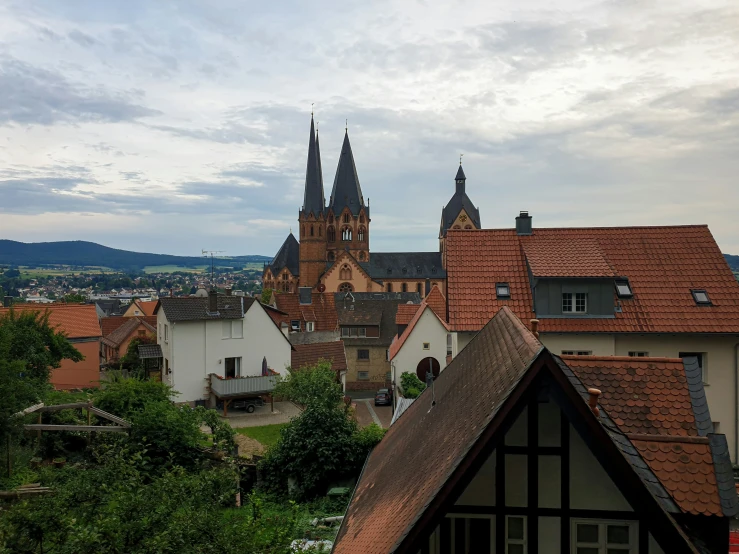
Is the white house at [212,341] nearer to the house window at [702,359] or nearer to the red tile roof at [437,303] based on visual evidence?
the red tile roof at [437,303]

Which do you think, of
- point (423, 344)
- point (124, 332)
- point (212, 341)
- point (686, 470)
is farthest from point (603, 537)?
point (124, 332)

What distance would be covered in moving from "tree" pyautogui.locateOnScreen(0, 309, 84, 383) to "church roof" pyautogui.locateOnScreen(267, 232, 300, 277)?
6979 cm

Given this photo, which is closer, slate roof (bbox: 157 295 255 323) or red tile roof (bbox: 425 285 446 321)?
slate roof (bbox: 157 295 255 323)

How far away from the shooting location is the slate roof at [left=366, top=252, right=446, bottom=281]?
102m

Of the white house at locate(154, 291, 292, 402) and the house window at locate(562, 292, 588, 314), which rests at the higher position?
the house window at locate(562, 292, 588, 314)

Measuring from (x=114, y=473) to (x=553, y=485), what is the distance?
8.16 m

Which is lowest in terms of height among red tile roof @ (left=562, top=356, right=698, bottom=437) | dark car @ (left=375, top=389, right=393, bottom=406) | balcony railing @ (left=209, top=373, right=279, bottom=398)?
dark car @ (left=375, top=389, right=393, bottom=406)

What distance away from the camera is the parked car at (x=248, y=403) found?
1330 inches

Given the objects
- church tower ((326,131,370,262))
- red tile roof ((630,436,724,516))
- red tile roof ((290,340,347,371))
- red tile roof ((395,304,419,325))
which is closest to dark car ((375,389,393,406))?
red tile roof ((290,340,347,371))

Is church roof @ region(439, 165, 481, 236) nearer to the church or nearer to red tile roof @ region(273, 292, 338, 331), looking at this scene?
the church

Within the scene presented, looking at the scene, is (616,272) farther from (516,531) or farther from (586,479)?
(516,531)

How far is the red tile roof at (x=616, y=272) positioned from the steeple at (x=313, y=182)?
7852 cm

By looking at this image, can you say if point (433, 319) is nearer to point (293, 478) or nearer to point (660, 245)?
point (660, 245)

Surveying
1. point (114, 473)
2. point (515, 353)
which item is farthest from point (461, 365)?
point (114, 473)
